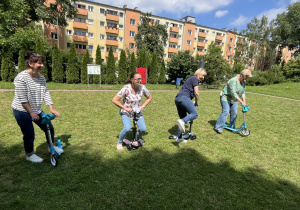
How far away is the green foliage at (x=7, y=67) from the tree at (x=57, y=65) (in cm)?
327

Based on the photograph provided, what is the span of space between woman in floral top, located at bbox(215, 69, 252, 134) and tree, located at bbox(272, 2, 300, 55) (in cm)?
4738

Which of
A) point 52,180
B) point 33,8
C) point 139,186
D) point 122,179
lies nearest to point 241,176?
point 139,186

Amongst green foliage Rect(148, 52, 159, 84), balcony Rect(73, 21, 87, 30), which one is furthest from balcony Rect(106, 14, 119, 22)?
green foliage Rect(148, 52, 159, 84)

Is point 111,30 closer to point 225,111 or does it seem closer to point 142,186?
point 225,111

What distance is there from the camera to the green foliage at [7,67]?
52.2 feet

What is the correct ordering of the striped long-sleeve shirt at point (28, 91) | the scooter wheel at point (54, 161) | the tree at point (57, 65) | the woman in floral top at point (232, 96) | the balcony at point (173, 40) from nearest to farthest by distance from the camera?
1. the striped long-sleeve shirt at point (28, 91)
2. the scooter wheel at point (54, 161)
3. the woman in floral top at point (232, 96)
4. the tree at point (57, 65)
5. the balcony at point (173, 40)

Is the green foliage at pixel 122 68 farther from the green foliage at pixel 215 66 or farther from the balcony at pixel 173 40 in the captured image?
the balcony at pixel 173 40

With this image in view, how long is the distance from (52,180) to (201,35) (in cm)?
5188

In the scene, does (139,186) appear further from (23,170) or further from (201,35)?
(201,35)

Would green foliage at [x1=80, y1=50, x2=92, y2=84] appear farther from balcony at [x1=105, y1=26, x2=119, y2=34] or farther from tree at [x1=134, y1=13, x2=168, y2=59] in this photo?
balcony at [x1=105, y1=26, x2=119, y2=34]

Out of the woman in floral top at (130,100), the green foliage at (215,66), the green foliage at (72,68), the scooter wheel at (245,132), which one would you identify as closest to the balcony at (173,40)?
the green foliage at (215,66)

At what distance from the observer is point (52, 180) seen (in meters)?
2.97

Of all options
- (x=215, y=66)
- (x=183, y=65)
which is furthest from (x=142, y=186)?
(x=183, y=65)

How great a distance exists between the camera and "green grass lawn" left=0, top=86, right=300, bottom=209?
104 inches
